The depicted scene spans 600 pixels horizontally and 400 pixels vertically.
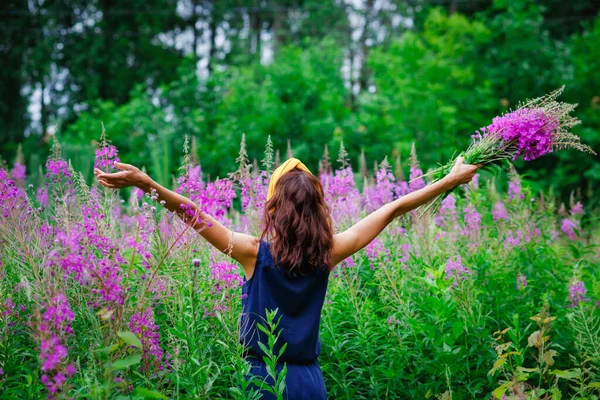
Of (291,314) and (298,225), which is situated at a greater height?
(298,225)

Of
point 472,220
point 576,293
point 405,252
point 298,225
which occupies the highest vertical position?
point 298,225

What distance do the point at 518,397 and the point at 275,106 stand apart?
1277 centimetres

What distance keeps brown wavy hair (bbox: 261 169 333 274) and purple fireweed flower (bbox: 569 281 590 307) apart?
294cm

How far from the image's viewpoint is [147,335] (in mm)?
3201

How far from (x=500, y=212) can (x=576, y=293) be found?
1.11 meters

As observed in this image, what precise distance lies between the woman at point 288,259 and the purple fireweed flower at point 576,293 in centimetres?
290

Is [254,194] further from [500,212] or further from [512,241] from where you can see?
[500,212]

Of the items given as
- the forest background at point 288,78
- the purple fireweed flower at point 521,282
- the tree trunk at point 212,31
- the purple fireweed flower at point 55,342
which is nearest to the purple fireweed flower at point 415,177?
the purple fireweed flower at point 521,282

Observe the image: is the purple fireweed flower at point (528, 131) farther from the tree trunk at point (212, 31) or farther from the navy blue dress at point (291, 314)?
the tree trunk at point (212, 31)

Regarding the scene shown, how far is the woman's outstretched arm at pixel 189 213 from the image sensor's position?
318 cm

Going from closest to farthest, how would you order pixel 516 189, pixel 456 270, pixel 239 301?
1. pixel 239 301
2. pixel 456 270
3. pixel 516 189

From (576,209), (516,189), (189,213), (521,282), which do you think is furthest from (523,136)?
(576,209)

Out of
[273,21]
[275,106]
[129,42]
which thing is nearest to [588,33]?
[275,106]

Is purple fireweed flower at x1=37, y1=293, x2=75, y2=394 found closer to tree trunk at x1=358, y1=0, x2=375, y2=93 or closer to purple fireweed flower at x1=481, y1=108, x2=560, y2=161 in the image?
purple fireweed flower at x1=481, y1=108, x2=560, y2=161
